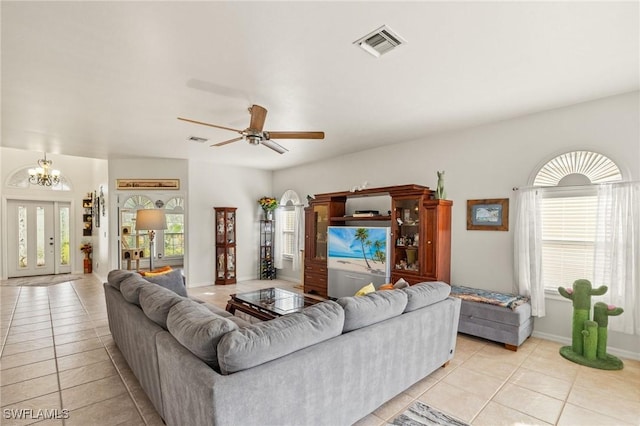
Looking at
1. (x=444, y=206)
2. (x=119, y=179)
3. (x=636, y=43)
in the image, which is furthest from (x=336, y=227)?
(x=119, y=179)

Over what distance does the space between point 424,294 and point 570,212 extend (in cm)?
232

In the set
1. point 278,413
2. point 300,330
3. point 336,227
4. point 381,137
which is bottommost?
point 278,413

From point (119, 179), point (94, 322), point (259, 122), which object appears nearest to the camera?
point (259, 122)

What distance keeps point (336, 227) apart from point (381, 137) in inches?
69.1

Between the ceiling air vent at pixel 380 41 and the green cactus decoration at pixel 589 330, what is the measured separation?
3.15 meters

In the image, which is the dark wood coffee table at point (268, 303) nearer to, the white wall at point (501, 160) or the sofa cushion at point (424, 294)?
the sofa cushion at point (424, 294)

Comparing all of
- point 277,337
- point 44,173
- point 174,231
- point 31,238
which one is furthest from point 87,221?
point 277,337

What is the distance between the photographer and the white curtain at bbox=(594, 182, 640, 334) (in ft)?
10.3

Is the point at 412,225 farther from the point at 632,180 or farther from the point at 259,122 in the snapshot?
the point at 259,122

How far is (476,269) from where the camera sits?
432 centimetres

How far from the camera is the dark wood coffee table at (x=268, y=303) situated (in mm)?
3533

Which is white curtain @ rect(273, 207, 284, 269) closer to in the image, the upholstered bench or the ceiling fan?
the ceiling fan

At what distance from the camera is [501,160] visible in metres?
4.10

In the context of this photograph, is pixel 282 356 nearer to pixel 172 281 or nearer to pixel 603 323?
pixel 172 281
